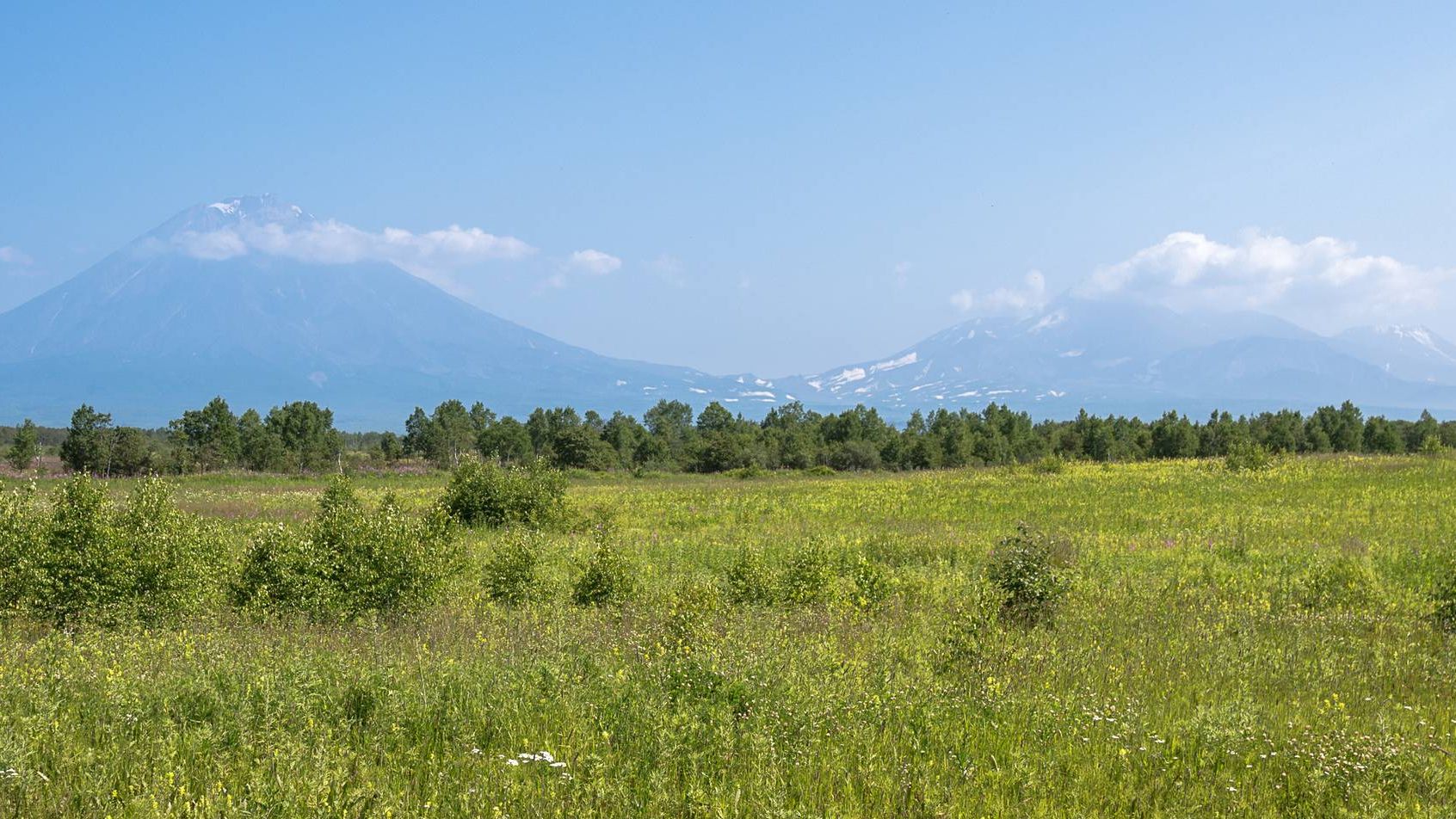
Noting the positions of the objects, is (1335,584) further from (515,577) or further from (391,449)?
(391,449)

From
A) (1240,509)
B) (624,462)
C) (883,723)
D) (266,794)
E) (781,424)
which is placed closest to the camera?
(266,794)

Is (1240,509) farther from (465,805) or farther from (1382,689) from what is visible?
(465,805)

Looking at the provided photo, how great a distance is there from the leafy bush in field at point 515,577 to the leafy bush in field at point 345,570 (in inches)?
51.3

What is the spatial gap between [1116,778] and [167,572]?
12.6 m

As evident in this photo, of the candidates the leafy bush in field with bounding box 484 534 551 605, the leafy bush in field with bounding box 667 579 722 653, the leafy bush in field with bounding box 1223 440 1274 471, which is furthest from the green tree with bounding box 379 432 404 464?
the leafy bush in field with bounding box 667 579 722 653

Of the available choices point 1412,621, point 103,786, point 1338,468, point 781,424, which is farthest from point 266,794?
point 781,424

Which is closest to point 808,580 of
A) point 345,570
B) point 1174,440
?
point 345,570

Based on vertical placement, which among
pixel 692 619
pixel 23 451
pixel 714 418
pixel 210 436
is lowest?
pixel 692 619

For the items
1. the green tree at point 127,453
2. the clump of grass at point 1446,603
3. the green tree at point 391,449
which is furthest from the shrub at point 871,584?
the green tree at point 391,449

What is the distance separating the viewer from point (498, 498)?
92.4ft

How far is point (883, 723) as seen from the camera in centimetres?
623

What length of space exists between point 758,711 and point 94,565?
35.4 feet

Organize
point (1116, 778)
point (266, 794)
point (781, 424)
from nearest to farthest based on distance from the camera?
point (266, 794)
point (1116, 778)
point (781, 424)

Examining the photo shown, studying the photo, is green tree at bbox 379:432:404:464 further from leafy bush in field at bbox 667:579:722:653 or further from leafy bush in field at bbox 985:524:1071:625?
leafy bush in field at bbox 985:524:1071:625
